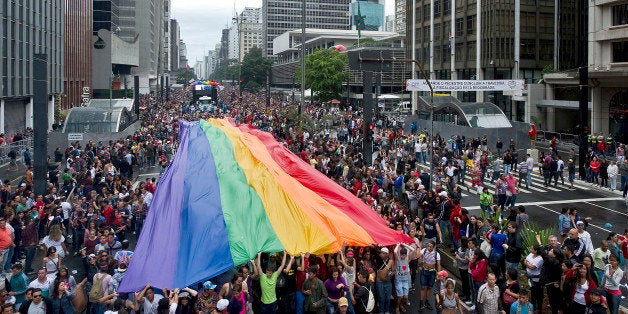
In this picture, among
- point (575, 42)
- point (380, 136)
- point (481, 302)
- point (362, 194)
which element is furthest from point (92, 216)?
point (575, 42)

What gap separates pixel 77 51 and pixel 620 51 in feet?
189

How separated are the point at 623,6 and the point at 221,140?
108ft

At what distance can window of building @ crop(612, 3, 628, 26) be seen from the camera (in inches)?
1681

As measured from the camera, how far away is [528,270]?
13.0 metres

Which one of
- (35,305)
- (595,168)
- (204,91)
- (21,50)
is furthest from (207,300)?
(204,91)

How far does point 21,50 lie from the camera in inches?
1802

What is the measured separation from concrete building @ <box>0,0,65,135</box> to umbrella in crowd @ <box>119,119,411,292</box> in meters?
28.7

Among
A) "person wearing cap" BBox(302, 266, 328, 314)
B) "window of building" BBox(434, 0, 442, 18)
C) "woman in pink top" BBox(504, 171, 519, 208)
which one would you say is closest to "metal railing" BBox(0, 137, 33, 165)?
"woman in pink top" BBox(504, 171, 519, 208)

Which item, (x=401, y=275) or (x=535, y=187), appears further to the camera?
(x=535, y=187)

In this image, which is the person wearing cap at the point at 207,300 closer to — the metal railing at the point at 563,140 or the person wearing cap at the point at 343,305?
the person wearing cap at the point at 343,305

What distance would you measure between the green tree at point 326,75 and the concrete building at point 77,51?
28.3 m

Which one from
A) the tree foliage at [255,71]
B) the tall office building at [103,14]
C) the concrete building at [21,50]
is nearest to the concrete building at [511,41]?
the concrete building at [21,50]

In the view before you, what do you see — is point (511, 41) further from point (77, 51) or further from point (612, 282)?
point (612, 282)

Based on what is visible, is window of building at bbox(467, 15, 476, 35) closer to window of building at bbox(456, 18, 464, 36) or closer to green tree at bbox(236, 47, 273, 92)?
window of building at bbox(456, 18, 464, 36)
